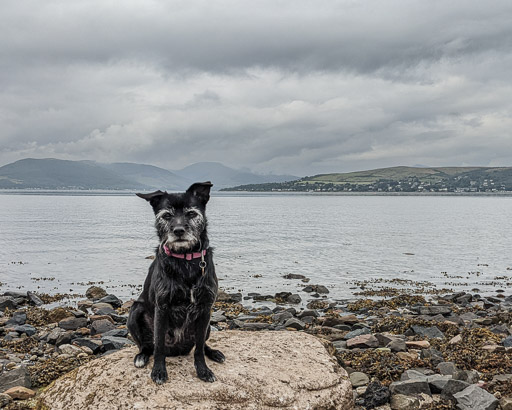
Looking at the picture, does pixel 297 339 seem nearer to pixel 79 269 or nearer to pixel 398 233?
pixel 79 269

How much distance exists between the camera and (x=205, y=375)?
254 inches

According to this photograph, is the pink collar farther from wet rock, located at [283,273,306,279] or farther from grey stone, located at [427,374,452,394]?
wet rock, located at [283,273,306,279]

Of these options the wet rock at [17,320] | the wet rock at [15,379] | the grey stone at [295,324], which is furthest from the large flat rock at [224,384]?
the wet rock at [17,320]

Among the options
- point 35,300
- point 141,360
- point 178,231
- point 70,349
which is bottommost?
point 35,300

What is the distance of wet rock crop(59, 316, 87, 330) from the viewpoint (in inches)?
607

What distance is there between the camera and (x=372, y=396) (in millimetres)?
8531

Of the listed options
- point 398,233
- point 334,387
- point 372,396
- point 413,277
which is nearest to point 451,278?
point 413,277

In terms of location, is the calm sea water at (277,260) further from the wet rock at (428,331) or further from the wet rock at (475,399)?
the wet rock at (475,399)

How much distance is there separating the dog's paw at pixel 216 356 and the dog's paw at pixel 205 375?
550 mm

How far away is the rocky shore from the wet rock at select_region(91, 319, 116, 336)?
0.10ft

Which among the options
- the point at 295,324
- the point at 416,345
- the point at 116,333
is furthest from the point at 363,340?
the point at 116,333

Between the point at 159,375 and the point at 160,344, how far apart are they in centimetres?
43

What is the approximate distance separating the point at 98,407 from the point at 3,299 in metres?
17.0

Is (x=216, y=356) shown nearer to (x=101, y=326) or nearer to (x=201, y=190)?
(x=201, y=190)
